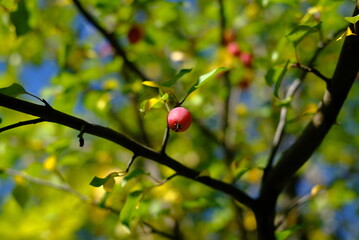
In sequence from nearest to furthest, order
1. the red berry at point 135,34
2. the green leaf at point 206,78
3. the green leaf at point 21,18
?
the green leaf at point 206,78
the green leaf at point 21,18
the red berry at point 135,34

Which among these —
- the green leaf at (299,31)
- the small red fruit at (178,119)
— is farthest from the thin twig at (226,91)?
the small red fruit at (178,119)

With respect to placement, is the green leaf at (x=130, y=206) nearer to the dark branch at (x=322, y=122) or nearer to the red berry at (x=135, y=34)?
the dark branch at (x=322, y=122)

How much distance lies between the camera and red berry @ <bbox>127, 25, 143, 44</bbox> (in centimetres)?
195

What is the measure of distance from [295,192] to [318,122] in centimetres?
190

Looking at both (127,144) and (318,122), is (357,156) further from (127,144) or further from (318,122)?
(127,144)

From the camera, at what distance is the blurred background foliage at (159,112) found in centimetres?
150

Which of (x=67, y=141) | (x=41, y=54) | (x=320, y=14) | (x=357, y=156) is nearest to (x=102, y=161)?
(x=41, y=54)

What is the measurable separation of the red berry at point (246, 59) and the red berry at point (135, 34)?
530 millimetres

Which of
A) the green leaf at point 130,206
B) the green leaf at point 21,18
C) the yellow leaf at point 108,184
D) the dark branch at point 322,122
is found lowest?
the dark branch at point 322,122

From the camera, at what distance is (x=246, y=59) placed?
2.02 m

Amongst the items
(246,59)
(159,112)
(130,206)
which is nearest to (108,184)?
(130,206)

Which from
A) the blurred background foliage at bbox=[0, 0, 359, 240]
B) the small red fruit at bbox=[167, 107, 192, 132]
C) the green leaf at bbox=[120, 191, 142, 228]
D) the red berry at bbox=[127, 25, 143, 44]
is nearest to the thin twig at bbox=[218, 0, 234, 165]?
the blurred background foliage at bbox=[0, 0, 359, 240]

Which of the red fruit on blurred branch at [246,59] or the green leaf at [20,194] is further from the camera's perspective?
the red fruit on blurred branch at [246,59]

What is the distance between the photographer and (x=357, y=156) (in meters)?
3.33
